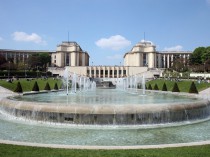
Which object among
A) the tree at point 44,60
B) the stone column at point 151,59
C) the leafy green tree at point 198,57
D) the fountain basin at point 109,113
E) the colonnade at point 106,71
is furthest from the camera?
the stone column at point 151,59

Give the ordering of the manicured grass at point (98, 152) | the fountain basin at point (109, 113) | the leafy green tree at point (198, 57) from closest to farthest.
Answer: the manicured grass at point (98, 152) < the fountain basin at point (109, 113) < the leafy green tree at point (198, 57)

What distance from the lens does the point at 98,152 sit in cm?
952

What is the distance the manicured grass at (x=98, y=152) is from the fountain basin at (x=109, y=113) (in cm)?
652

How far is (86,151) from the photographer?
9.60 meters

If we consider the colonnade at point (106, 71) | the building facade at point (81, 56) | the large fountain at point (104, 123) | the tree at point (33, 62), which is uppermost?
the building facade at point (81, 56)

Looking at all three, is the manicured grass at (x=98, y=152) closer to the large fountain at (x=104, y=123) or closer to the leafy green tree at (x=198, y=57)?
the large fountain at (x=104, y=123)

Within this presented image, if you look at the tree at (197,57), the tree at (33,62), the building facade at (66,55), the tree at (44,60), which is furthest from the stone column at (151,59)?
the tree at (33,62)

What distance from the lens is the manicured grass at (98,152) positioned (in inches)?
362

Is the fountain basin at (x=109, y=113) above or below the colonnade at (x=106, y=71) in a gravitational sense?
below

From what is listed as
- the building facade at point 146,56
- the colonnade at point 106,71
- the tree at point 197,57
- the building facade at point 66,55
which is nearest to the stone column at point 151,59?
Result: the building facade at point 146,56

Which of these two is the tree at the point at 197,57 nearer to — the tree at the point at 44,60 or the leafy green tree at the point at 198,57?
the leafy green tree at the point at 198,57

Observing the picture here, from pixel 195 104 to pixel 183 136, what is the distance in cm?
553

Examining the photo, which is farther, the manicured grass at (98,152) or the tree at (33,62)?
the tree at (33,62)

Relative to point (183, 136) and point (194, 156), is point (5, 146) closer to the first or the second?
point (194, 156)
